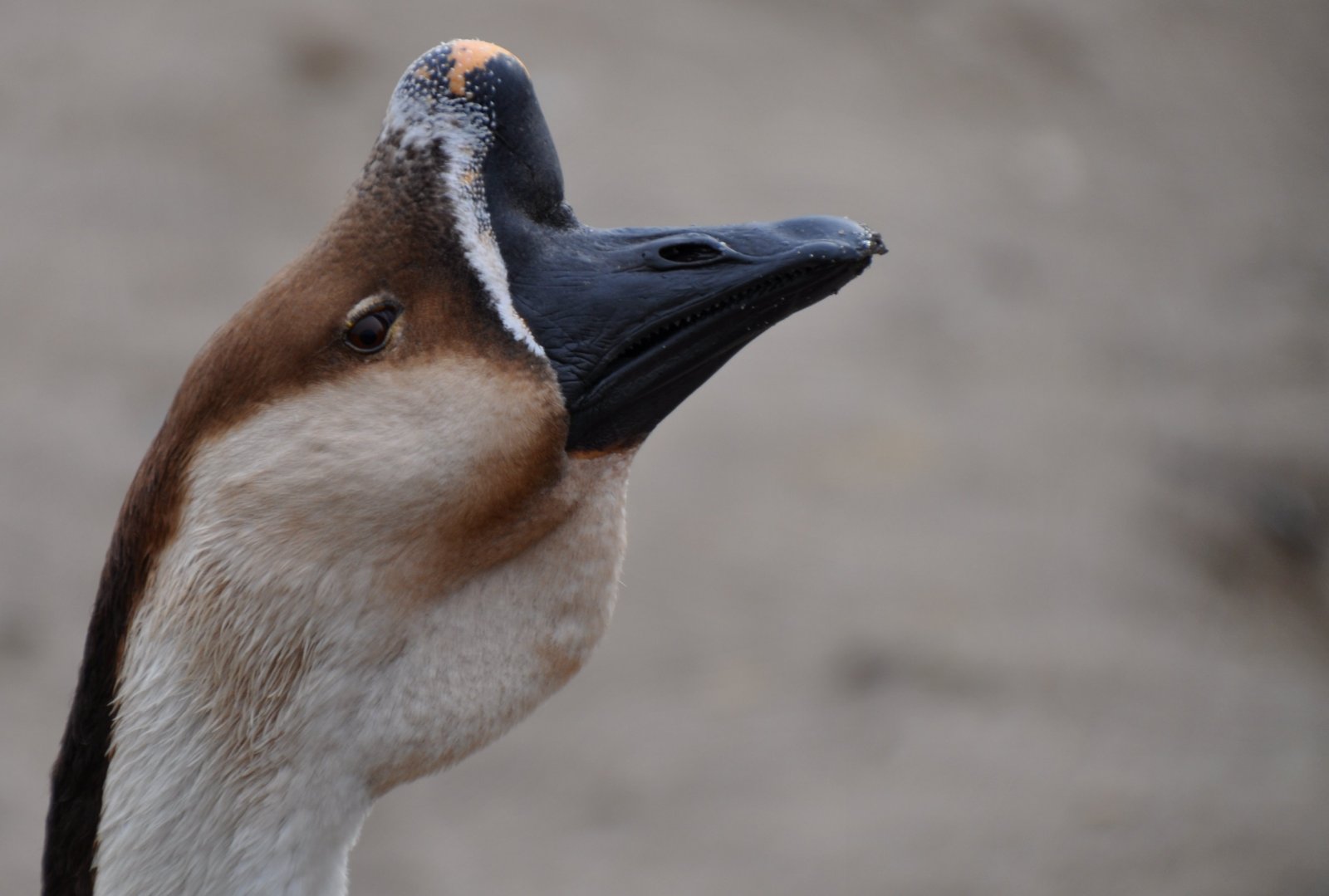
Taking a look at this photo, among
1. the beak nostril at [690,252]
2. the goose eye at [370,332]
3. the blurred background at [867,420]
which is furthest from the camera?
the blurred background at [867,420]

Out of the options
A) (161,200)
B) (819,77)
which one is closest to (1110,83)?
(819,77)

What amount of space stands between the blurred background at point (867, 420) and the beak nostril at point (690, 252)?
Result: 138 inches

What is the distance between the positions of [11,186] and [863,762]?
217 inches

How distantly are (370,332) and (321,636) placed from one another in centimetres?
50

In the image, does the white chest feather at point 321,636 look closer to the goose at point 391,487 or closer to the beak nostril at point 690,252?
the goose at point 391,487

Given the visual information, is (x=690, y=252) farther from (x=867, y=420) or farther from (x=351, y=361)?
(x=867, y=420)

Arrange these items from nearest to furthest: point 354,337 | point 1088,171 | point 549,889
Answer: point 354,337
point 549,889
point 1088,171

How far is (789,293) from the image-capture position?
221cm

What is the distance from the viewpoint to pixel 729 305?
2215 mm

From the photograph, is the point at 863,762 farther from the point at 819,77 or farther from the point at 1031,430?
the point at 819,77

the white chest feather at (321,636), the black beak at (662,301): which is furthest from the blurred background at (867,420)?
the black beak at (662,301)

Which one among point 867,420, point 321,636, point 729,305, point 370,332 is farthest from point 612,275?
point 867,420

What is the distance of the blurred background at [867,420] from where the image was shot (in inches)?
213

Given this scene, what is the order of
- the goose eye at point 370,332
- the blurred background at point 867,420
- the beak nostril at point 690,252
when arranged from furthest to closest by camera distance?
the blurred background at point 867,420 → the beak nostril at point 690,252 → the goose eye at point 370,332
